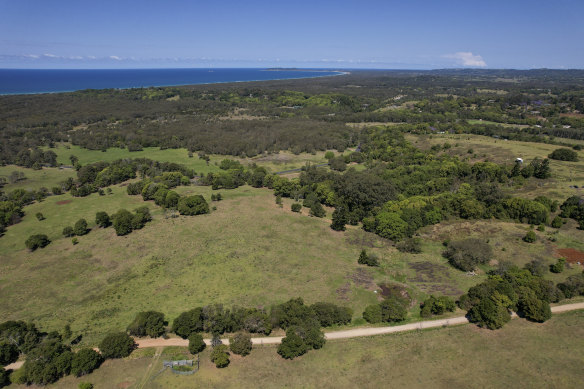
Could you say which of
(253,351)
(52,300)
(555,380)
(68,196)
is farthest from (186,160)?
(555,380)

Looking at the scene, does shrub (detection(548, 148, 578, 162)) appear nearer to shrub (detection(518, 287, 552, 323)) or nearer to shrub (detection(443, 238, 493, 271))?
shrub (detection(443, 238, 493, 271))

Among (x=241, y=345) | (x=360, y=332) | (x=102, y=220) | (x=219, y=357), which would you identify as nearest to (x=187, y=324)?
(x=219, y=357)

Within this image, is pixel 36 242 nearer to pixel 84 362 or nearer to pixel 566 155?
pixel 84 362

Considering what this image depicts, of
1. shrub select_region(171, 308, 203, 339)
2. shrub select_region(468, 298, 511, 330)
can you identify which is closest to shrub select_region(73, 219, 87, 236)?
shrub select_region(171, 308, 203, 339)

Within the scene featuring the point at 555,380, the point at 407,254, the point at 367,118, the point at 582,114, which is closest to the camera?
the point at 555,380

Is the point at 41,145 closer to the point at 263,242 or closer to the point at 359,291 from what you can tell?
the point at 263,242

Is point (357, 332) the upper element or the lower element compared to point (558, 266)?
lower

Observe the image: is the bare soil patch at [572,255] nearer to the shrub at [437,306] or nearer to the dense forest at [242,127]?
the shrub at [437,306]
